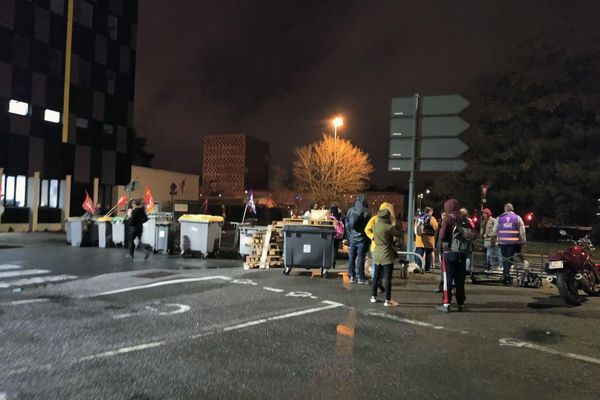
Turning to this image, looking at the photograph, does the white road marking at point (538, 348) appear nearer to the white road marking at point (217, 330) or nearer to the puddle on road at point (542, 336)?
the puddle on road at point (542, 336)

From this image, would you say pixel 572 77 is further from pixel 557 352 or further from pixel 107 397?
pixel 107 397

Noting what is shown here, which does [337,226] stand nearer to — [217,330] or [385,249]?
[385,249]

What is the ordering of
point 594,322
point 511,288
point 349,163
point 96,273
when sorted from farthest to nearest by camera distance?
point 349,163
point 96,273
point 511,288
point 594,322

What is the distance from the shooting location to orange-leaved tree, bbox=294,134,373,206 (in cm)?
4881

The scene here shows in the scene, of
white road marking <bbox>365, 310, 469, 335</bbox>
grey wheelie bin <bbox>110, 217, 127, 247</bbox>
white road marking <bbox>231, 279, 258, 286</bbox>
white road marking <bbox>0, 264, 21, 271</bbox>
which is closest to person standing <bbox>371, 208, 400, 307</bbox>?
white road marking <bbox>365, 310, 469, 335</bbox>

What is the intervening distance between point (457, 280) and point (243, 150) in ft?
374

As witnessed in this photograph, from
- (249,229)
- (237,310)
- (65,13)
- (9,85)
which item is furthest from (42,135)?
(237,310)

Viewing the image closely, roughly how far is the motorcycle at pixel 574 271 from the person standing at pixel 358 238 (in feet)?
11.6

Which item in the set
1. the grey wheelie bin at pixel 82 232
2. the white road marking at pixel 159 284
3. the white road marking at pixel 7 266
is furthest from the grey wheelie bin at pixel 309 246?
the grey wheelie bin at pixel 82 232

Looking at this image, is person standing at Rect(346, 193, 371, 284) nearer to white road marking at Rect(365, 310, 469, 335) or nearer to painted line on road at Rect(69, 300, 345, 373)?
painted line on road at Rect(69, 300, 345, 373)

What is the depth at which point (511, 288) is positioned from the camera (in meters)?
10.8

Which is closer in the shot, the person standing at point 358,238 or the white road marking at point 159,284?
the white road marking at point 159,284

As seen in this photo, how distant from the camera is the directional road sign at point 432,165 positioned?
12250 millimetres

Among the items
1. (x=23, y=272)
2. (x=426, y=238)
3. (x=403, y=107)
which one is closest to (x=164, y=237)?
(x=23, y=272)
